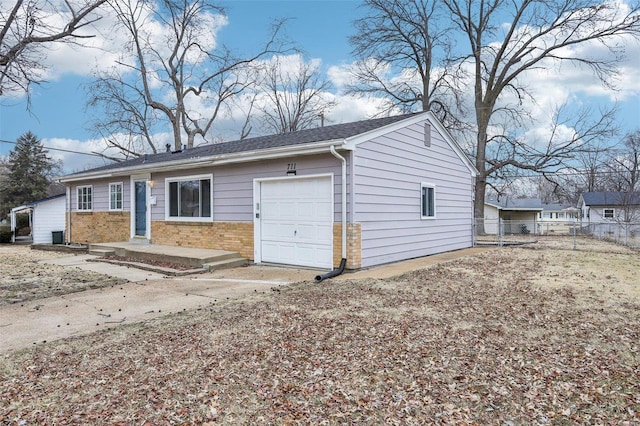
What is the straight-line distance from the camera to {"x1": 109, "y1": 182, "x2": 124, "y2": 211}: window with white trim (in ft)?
45.8

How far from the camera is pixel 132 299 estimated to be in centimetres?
628

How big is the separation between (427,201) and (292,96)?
2249cm

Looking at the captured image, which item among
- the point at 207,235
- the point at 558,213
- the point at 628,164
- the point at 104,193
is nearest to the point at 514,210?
the point at 628,164

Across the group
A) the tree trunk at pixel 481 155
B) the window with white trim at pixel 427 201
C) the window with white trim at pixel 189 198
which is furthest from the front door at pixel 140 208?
the tree trunk at pixel 481 155

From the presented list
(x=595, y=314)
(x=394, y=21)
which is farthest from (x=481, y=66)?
(x=595, y=314)

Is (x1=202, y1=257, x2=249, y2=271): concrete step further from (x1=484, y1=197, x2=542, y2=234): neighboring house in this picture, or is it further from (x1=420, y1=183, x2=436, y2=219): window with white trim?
(x1=484, y1=197, x2=542, y2=234): neighboring house

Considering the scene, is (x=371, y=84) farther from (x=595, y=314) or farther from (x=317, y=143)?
(x=595, y=314)

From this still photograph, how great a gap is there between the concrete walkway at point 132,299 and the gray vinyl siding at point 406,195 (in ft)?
2.43

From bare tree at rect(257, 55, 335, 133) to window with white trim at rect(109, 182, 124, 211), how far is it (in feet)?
57.1

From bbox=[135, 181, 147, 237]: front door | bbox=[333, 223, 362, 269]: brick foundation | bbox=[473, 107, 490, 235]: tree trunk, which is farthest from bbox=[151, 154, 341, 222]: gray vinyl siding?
bbox=[473, 107, 490, 235]: tree trunk

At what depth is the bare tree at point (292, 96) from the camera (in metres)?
29.8

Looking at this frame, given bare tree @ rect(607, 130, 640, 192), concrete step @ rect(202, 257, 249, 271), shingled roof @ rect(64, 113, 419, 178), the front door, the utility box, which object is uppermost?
bare tree @ rect(607, 130, 640, 192)

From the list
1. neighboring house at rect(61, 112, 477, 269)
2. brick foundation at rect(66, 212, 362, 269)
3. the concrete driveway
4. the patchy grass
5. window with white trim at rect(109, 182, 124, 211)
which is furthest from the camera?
window with white trim at rect(109, 182, 124, 211)

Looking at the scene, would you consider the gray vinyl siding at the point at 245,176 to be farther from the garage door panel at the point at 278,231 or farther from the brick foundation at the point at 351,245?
the garage door panel at the point at 278,231
